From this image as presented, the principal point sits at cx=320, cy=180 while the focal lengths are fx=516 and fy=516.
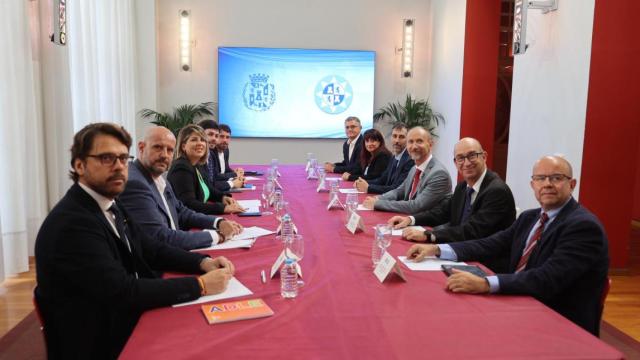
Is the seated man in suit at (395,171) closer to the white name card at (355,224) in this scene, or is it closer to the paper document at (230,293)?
the white name card at (355,224)

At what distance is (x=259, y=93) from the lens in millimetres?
8695

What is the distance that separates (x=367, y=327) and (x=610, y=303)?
320 centimetres

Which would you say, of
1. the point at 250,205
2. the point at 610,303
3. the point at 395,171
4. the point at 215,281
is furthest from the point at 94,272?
the point at 395,171

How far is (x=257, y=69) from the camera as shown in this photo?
860 centimetres

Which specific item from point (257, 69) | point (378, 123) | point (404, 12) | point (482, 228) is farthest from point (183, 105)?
point (482, 228)

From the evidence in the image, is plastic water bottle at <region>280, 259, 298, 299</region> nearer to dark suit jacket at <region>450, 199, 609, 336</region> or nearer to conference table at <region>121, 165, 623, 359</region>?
conference table at <region>121, 165, 623, 359</region>

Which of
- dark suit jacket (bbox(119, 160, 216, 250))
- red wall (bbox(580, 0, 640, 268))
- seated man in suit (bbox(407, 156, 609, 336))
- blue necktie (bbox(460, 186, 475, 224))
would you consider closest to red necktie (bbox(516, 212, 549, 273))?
seated man in suit (bbox(407, 156, 609, 336))

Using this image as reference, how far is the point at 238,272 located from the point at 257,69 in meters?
6.83

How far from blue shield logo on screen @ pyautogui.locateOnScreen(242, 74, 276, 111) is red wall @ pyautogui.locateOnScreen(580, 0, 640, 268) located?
532 cm

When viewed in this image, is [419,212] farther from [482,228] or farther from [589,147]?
[589,147]

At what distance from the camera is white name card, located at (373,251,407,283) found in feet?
6.79

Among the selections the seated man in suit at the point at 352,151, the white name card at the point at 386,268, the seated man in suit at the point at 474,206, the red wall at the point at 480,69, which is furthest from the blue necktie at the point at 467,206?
the red wall at the point at 480,69

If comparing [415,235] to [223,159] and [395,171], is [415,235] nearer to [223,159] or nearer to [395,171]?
[395,171]

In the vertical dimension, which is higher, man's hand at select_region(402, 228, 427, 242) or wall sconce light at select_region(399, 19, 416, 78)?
wall sconce light at select_region(399, 19, 416, 78)
